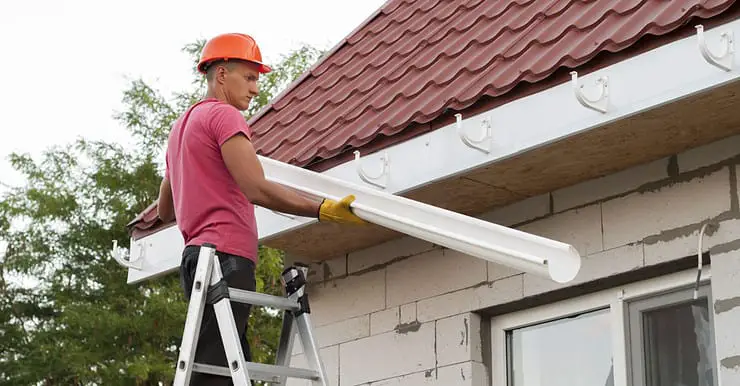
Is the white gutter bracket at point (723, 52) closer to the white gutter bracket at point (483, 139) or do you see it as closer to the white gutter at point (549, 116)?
the white gutter at point (549, 116)

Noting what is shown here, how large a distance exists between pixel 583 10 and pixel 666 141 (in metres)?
0.90

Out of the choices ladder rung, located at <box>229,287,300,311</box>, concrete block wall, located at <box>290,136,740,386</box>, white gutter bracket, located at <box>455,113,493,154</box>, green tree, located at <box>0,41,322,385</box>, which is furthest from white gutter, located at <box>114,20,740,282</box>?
green tree, located at <box>0,41,322,385</box>

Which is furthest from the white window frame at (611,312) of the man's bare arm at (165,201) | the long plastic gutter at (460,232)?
the man's bare arm at (165,201)

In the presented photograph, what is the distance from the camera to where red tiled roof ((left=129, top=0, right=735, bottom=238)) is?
493 centimetres

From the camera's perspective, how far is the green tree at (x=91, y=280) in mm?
18703

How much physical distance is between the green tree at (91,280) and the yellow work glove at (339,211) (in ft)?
46.8

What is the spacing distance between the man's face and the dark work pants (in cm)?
60

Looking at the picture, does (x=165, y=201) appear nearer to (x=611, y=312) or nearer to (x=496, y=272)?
(x=496, y=272)

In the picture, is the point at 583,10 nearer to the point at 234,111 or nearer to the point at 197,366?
the point at 234,111

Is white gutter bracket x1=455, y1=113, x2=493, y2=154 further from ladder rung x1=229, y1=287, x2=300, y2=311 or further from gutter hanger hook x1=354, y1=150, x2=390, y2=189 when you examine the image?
ladder rung x1=229, y1=287, x2=300, y2=311

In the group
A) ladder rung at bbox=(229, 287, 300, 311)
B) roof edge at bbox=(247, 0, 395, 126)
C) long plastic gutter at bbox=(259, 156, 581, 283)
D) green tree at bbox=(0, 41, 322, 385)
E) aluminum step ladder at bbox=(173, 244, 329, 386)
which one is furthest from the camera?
green tree at bbox=(0, 41, 322, 385)

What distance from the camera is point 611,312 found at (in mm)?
5238

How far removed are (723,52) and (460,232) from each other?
1.18 metres

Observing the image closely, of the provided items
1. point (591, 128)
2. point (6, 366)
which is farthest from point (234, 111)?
point (6, 366)
